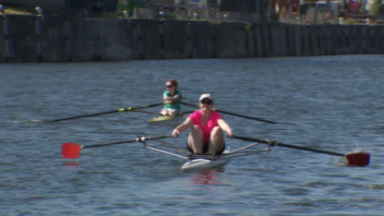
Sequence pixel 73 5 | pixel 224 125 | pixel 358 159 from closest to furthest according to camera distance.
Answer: pixel 224 125
pixel 358 159
pixel 73 5

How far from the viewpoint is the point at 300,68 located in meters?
74.8

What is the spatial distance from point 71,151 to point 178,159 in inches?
99.6

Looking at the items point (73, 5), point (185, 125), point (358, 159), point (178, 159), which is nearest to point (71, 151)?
point (178, 159)

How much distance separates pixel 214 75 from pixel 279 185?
4396 centimetres

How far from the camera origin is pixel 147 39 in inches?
2943

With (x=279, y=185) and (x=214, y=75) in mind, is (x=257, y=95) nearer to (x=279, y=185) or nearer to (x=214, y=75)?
(x=214, y=75)

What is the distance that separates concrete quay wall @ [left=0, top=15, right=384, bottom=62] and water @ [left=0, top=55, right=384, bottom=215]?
472 inches

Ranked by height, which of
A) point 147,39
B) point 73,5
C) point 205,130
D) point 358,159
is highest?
point 205,130

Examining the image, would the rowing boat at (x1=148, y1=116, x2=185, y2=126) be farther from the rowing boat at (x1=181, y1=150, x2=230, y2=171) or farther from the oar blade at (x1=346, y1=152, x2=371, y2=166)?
the oar blade at (x1=346, y1=152, x2=371, y2=166)

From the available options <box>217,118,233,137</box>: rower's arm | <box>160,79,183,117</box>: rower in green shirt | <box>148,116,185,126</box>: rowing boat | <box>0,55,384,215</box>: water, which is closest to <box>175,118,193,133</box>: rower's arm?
<box>217,118,233,137</box>: rower's arm

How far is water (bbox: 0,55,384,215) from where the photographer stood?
1585 centimetres

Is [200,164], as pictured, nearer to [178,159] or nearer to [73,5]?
[178,159]

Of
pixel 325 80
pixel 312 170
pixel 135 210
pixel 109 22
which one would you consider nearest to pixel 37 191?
pixel 135 210

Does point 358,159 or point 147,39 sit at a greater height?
point 358,159
